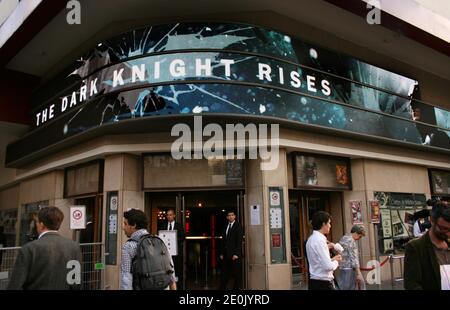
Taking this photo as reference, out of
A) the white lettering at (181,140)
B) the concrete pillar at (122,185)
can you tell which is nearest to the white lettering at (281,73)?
the white lettering at (181,140)

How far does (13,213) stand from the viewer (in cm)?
1672

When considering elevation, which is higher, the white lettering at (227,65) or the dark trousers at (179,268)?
the white lettering at (227,65)

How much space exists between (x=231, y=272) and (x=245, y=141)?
3171 mm

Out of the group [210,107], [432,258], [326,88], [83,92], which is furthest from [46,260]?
[326,88]

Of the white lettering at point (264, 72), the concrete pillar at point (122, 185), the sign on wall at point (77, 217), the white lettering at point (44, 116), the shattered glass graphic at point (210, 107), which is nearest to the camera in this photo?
the sign on wall at point (77, 217)

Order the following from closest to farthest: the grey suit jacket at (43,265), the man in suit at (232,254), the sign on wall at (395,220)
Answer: the grey suit jacket at (43,265) → the man in suit at (232,254) → the sign on wall at (395,220)

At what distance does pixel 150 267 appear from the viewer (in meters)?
4.40

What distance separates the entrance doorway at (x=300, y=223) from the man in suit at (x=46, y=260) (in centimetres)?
762

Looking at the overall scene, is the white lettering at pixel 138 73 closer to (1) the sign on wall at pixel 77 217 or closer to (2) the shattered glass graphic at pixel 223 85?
(2) the shattered glass graphic at pixel 223 85

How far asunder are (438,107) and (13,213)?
1708 centimetres

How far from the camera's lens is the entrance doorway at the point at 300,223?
10.9 meters

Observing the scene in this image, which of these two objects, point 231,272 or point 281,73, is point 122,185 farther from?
point 281,73

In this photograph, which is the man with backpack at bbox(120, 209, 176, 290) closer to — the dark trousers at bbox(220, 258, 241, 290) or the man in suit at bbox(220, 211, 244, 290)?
the man in suit at bbox(220, 211, 244, 290)

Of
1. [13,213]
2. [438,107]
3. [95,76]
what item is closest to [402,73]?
[438,107]
